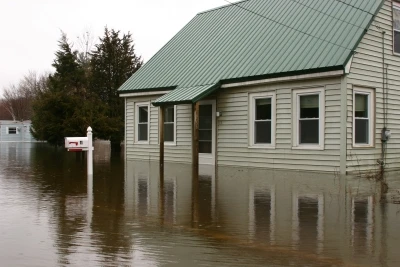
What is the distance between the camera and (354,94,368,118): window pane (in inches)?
568

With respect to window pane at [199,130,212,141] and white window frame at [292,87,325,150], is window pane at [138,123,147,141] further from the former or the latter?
white window frame at [292,87,325,150]

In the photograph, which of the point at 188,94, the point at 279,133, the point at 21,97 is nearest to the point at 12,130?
the point at 21,97

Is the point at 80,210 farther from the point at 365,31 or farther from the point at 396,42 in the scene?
the point at 396,42

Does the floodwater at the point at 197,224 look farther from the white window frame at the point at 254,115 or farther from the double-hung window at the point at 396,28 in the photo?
the double-hung window at the point at 396,28

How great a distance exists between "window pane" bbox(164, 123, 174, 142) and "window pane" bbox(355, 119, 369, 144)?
7.81m

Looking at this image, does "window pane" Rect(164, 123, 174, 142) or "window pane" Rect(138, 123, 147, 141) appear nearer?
"window pane" Rect(164, 123, 174, 142)

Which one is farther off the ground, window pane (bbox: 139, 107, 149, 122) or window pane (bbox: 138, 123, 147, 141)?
window pane (bbox: 139, 107, 149, 122)

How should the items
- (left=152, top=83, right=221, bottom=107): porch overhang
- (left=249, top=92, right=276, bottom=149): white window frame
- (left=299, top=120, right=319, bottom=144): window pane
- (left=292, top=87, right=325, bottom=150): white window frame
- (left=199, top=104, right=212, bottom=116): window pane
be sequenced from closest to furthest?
(left=292, top=87, right=325, bottom=150): white window frame → (left=299, top=120, right=319, bottom=144): window pane → (left=249, top=92, right=276, bottom=149): white window frame → (left=152, top=83, right=221, bottom=107): porch overhang → (left=199, top=104, right=212, bottom=116): window pane

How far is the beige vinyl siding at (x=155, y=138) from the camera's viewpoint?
733 inches

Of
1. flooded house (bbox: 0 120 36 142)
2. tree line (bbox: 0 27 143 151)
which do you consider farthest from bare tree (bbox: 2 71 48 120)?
tree line (bbox: 0 27 143 151)

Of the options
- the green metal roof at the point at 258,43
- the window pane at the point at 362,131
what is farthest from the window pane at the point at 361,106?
the green metal roof at the point at 258,43

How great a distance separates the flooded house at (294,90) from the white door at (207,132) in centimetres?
4

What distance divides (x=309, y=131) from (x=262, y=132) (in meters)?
1.90

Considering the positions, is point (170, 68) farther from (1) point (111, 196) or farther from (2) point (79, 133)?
(1) point (111, 196)
